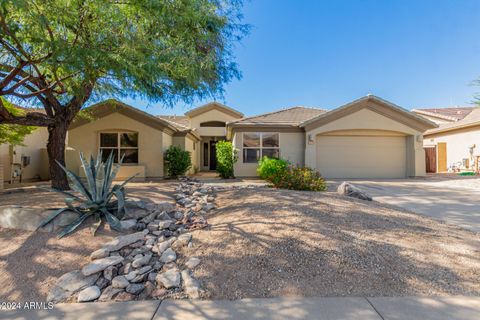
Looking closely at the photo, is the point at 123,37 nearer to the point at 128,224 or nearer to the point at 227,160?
the point at 128,224

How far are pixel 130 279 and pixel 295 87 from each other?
18051 mm

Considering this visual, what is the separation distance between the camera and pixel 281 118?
1458cm

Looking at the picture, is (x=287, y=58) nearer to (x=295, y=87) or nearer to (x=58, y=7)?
(x=295, y=87)

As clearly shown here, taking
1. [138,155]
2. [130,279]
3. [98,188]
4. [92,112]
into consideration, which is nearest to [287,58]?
[138,155]

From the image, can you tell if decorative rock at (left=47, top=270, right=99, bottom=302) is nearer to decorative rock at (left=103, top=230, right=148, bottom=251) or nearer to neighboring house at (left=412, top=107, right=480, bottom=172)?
decorative rock at (left=103, top=230, right=148, bottom=251)

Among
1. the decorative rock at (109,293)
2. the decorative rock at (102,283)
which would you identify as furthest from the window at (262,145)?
the decorative rock at (109,293)

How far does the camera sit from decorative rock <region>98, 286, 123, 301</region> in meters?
2.72

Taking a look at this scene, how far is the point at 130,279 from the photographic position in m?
2.97

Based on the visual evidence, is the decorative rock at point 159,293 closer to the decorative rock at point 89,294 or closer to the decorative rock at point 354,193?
the decorative rock at point 89,294

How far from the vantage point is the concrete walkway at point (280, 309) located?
7.71 ft

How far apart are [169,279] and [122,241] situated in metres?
1.22

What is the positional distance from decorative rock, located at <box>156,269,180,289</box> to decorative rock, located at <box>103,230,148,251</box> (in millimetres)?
993

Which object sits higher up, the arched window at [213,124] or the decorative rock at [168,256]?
the arched window at [213,124]

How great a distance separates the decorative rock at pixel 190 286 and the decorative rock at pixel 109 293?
0.74 meters
